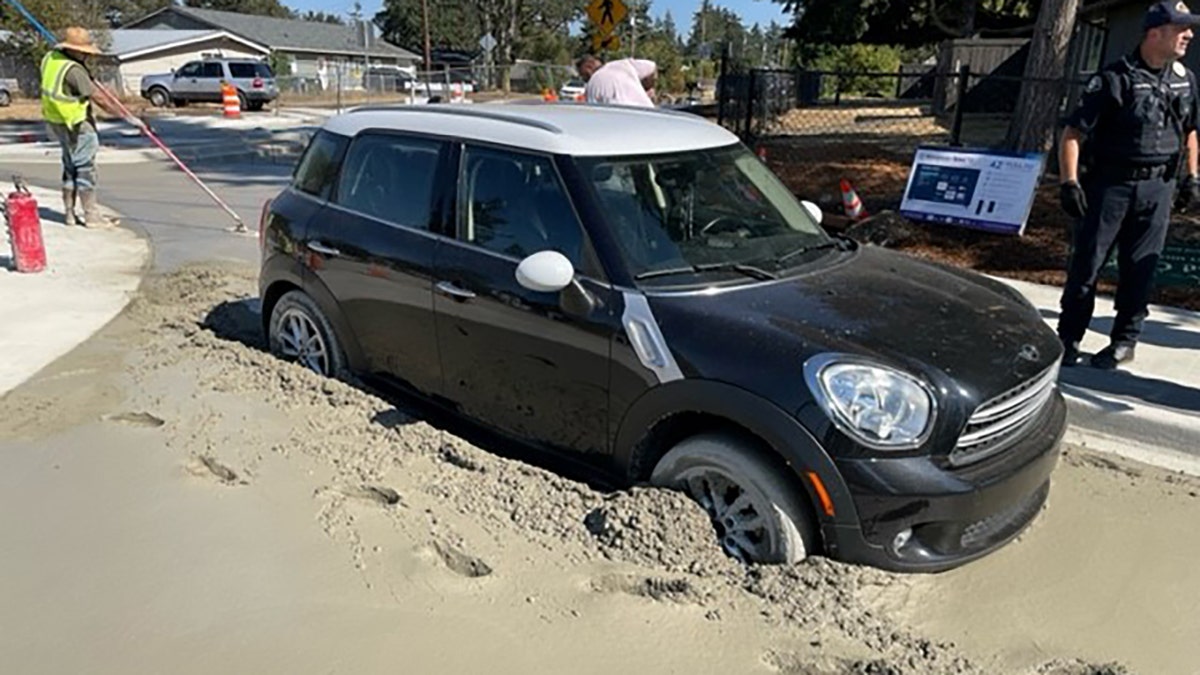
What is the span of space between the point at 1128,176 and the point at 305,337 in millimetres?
4758

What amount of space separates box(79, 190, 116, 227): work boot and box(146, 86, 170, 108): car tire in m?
31.4

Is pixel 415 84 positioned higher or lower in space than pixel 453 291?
higher

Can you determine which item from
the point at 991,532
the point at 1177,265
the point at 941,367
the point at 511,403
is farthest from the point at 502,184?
the point at 1177,265

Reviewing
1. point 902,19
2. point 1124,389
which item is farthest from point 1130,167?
point 902,19

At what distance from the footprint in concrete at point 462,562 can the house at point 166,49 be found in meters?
51.8

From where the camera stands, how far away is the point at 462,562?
3193mm

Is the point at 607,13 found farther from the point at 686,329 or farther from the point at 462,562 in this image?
the point at 462,562

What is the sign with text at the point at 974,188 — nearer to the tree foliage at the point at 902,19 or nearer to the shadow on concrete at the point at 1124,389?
the shadow on concrete at the point at 1124,389

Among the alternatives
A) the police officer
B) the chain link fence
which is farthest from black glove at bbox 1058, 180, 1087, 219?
the chain link fence

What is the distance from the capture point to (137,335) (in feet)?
19.9

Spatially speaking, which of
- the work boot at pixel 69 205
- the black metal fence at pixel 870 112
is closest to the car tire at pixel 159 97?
the black metal fence at pixel 870 112

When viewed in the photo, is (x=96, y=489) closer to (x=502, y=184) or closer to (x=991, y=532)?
(x=502, y=184)

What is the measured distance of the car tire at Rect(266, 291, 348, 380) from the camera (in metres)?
4.80

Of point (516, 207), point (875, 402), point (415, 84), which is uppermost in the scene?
point (415, 84)
